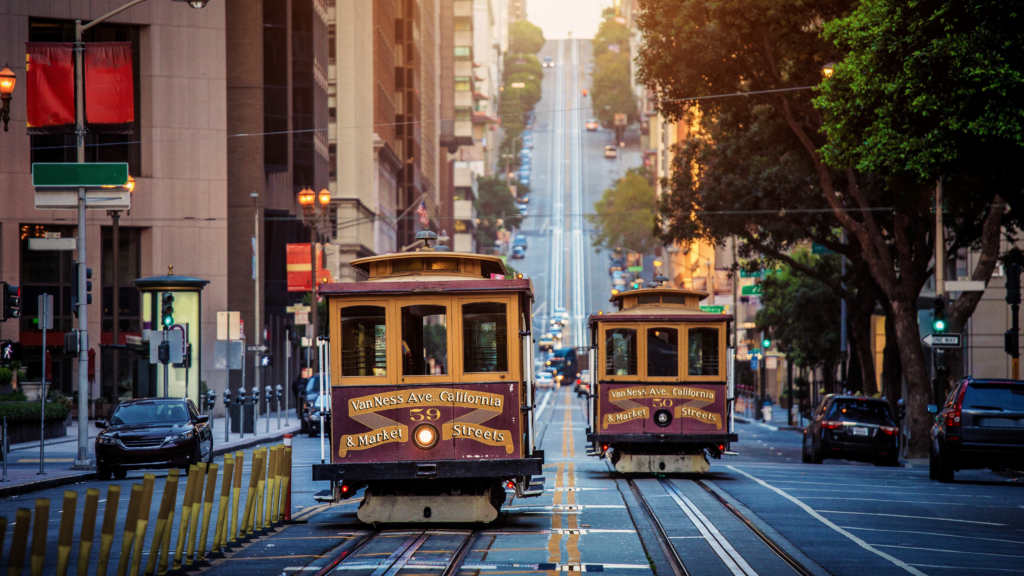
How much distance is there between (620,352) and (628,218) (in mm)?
119919

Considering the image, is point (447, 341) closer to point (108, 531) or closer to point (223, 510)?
point (223, 510)

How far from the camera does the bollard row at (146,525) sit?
28.9 feet

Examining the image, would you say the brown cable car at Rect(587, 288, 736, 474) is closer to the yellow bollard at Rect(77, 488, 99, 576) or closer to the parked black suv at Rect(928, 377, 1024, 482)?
the parked black suv at Rect(928, 377, 1024, 482)

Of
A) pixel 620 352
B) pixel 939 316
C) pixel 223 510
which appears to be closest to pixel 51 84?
pixel 620 352

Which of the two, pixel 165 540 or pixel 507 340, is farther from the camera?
pixel 507 340

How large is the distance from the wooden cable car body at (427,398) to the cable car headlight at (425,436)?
0.04ft

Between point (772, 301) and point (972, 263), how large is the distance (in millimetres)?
12077

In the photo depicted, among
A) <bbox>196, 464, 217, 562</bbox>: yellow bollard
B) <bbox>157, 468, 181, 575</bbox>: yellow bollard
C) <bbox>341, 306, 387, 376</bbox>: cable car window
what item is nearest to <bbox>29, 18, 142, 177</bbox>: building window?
<bbox>341, 306, 387, 376</bbox>: cable car window

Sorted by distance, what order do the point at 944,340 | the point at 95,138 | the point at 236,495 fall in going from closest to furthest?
the point at 236,495 < the point at 944,340 < the point at 95,138

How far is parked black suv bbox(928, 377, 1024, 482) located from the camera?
23359 mm

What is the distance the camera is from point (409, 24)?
101375 millimetres

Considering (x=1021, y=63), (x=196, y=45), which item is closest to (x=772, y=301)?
(x=196, y=45)

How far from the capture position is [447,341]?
14.9 m

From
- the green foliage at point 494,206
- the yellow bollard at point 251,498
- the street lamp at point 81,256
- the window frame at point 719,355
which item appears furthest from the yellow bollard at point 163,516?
the green foliage at point 494,206
